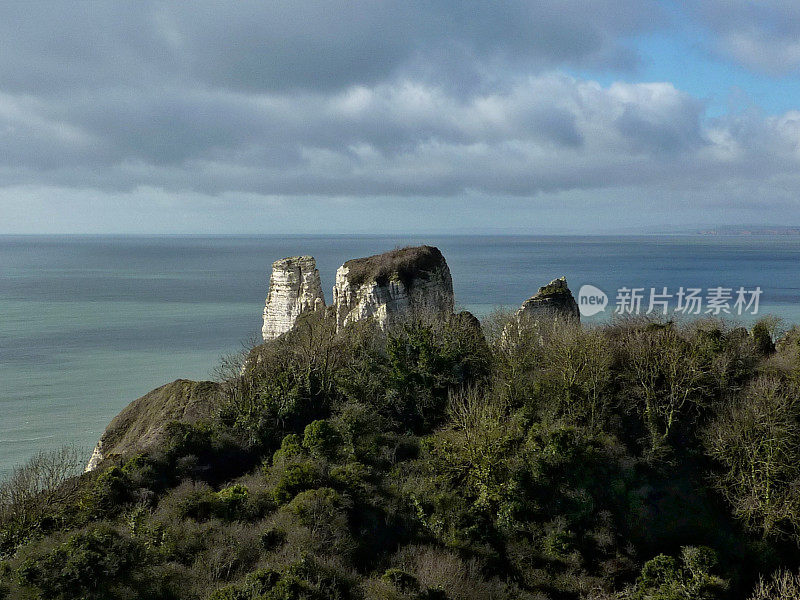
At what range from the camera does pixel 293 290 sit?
170 ft

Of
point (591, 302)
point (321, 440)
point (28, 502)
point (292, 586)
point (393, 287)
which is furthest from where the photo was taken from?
point (591, 302)

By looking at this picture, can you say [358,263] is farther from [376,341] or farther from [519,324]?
[519,324]

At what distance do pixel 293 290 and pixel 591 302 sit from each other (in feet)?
186

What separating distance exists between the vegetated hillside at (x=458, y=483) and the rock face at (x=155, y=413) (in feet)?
17.6

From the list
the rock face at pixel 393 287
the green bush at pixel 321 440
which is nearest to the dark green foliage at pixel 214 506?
the green bush at pixel 321 440

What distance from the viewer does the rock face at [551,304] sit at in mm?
43156

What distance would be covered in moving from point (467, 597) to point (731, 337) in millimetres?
23264

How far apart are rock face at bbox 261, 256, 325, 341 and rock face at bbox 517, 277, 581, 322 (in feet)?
55.2

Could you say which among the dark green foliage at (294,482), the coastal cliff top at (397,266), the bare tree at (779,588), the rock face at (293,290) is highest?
the coastal cliff top at (397,266)

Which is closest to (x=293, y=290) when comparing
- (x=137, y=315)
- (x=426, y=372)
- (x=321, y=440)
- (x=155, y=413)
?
(x=155, y=413)

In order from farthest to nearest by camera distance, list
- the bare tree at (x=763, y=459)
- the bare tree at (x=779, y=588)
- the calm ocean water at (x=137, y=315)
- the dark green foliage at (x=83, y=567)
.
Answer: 1. the calm ocean water at (x=137, y=315)
2. the bare tree at (x=763, y=459)
3. the bare tree at (x=779, y=588)
4. the dark green foliage at (x=83, y=567)

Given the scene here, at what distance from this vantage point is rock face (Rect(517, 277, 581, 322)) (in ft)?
142

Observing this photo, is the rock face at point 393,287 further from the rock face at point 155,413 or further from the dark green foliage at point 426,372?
the rock face at point 155,413

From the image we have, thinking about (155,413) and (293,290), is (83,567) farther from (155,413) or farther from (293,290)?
(293,290)
